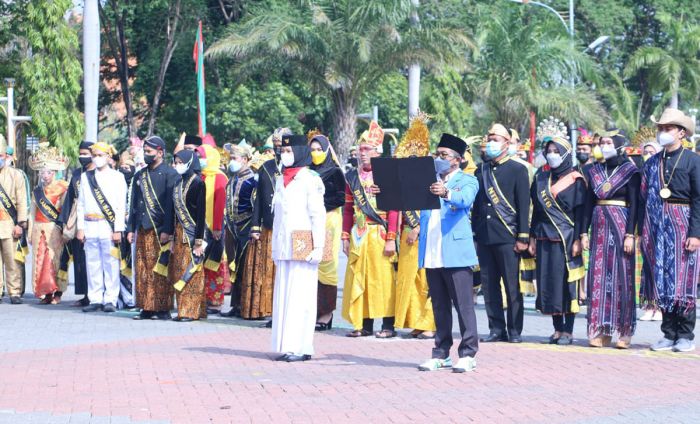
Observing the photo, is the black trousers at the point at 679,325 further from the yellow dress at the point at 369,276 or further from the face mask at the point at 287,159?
the face mask at the point at 287,159

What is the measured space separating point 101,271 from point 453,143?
7064mm

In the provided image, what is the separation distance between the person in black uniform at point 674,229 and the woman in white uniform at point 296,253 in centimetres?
321

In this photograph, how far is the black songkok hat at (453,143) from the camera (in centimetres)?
1089

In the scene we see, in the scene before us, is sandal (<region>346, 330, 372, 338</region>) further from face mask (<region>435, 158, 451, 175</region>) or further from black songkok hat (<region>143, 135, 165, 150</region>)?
black songkok hat (<region>143, 135, 165, 150</region>)

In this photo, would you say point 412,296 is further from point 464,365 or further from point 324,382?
point 324,382

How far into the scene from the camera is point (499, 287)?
13125 millimetres

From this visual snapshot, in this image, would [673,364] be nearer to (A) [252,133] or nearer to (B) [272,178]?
(B) [272,178]

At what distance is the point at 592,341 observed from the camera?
1272 cm

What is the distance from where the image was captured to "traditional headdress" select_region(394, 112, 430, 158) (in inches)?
501

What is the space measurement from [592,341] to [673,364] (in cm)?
147

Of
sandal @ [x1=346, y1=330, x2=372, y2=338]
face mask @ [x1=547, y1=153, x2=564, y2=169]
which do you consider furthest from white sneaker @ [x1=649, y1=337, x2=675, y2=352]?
sandal @ [x1=346, y1=330, x2=372, y2=338]

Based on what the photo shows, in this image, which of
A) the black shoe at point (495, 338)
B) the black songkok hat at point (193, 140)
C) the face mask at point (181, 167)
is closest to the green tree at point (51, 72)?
the black songkok hat at point (193, 140)

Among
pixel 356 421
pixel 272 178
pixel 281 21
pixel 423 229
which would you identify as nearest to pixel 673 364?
pixel 423 229

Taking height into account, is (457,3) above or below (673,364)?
above
